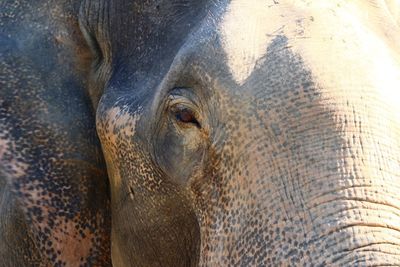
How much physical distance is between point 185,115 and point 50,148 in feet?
2.09

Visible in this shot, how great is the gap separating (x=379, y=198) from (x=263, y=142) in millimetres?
294

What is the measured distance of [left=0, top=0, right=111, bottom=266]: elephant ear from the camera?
3166mm

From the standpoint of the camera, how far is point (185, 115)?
2695 millimetres

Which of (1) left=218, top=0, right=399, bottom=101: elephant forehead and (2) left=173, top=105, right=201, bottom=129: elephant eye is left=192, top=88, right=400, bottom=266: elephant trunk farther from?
(2) left=173, top=105, right=201, bottom=129: elephant eye

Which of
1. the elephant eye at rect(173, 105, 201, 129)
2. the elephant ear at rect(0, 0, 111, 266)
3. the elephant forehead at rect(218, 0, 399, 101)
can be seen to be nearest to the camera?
the elephant forehead at rect(218, 0, 399, 101)

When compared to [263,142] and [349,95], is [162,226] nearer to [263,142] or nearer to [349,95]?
[263,142]

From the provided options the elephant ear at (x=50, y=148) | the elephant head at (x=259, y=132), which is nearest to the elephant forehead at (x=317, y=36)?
the elephant head at (x=259, y=132)

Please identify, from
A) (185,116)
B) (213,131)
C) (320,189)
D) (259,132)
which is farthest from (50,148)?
(320,189)

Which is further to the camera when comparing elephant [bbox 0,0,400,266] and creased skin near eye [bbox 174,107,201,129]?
creased skin near eye [bbox 174,107,201,129]

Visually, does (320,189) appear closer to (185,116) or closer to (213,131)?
(213,131)

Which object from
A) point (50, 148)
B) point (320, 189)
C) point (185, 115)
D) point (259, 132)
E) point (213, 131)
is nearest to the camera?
point (320, 189)

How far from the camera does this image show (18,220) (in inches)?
126

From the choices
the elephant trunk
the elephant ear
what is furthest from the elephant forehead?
the elephant ear

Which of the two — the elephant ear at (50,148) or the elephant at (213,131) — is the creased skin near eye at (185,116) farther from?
the elephant ear at (50,148)
